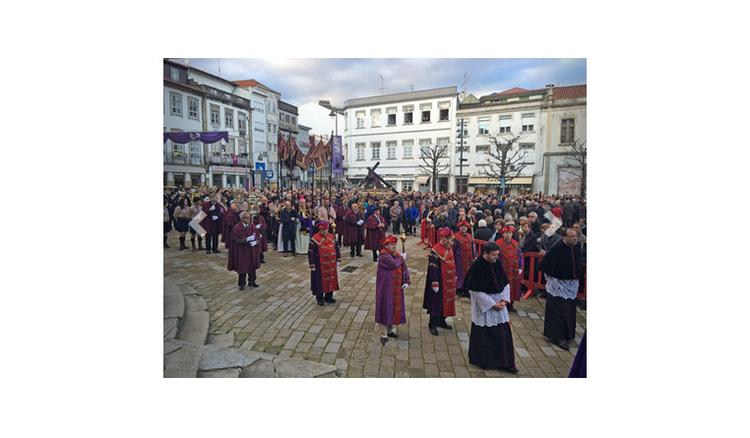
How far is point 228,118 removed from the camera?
13.6 ft

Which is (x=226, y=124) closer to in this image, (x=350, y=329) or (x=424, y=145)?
(x=350, y=329)

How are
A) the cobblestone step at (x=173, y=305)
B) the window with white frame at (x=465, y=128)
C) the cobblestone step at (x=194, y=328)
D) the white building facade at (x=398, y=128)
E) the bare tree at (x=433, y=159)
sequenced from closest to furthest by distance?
1. the cobblestone step at (x=194, y=328)
2. the cobblestone step at (x=173, y=305)
3. the white building facade at (x=398, y=128)
4. the window with white frame at (x=465, y=128)
5. the bare tree at (x=433, y=159)

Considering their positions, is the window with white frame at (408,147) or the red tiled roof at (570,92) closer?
the red tiled roof at (570,92)

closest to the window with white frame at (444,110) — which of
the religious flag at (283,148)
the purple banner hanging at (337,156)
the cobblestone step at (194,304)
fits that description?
the purple banner hanging at (337,156)

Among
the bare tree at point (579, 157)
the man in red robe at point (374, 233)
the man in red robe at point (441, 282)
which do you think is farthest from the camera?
the man in red robe at point (374, 233)

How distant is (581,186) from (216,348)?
13.3 feet

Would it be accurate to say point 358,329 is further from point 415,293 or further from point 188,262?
point 188,262

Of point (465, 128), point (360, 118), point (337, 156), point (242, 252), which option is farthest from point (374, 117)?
point (242, 252)

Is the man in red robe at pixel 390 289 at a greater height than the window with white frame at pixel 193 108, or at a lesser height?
lesser

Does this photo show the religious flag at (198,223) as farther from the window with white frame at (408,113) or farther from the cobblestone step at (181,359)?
the window with white frame at (408,113)

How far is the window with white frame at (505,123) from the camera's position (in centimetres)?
450

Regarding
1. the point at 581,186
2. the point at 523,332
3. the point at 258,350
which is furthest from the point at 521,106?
the point at 258,350

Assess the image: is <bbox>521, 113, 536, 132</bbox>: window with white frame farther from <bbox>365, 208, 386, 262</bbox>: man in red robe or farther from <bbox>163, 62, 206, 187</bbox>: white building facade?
<bbox>365, 208, 386, 262</bbox>: man in red robe

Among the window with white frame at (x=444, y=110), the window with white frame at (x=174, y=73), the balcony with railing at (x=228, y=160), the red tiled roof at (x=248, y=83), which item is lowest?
the balcony with railing at (x=228, y=160)
